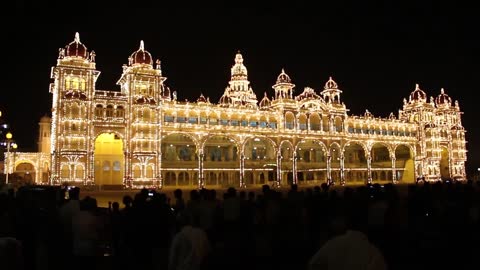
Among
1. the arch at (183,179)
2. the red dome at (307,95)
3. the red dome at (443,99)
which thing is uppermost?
the red dome at (443,99)

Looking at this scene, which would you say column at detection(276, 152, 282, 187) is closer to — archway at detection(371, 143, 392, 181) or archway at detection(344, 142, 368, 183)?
archway at detection(344, 142, 368, 183)

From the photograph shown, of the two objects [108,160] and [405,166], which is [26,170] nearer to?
[108,160]

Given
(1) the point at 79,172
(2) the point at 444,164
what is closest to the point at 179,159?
(1) the point at 79,172

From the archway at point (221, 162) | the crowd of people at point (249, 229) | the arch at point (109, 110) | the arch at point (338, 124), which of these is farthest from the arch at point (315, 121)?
the crowd of people at point (249, 229)

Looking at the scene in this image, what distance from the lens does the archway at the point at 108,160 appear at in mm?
49250

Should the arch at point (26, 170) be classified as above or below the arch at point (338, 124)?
below

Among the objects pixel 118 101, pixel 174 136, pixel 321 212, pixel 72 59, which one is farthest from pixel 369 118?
pixel 321 212

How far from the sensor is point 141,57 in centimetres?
4891

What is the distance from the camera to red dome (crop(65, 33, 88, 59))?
4534cm

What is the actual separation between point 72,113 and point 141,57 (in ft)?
33.1

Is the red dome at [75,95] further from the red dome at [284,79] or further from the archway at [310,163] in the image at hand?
the archway at [310,163]

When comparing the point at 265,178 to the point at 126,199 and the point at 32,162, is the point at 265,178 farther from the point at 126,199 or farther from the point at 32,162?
the point at 126,199

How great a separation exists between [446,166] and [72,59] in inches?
2504

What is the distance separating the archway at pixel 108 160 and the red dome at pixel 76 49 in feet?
31.6
